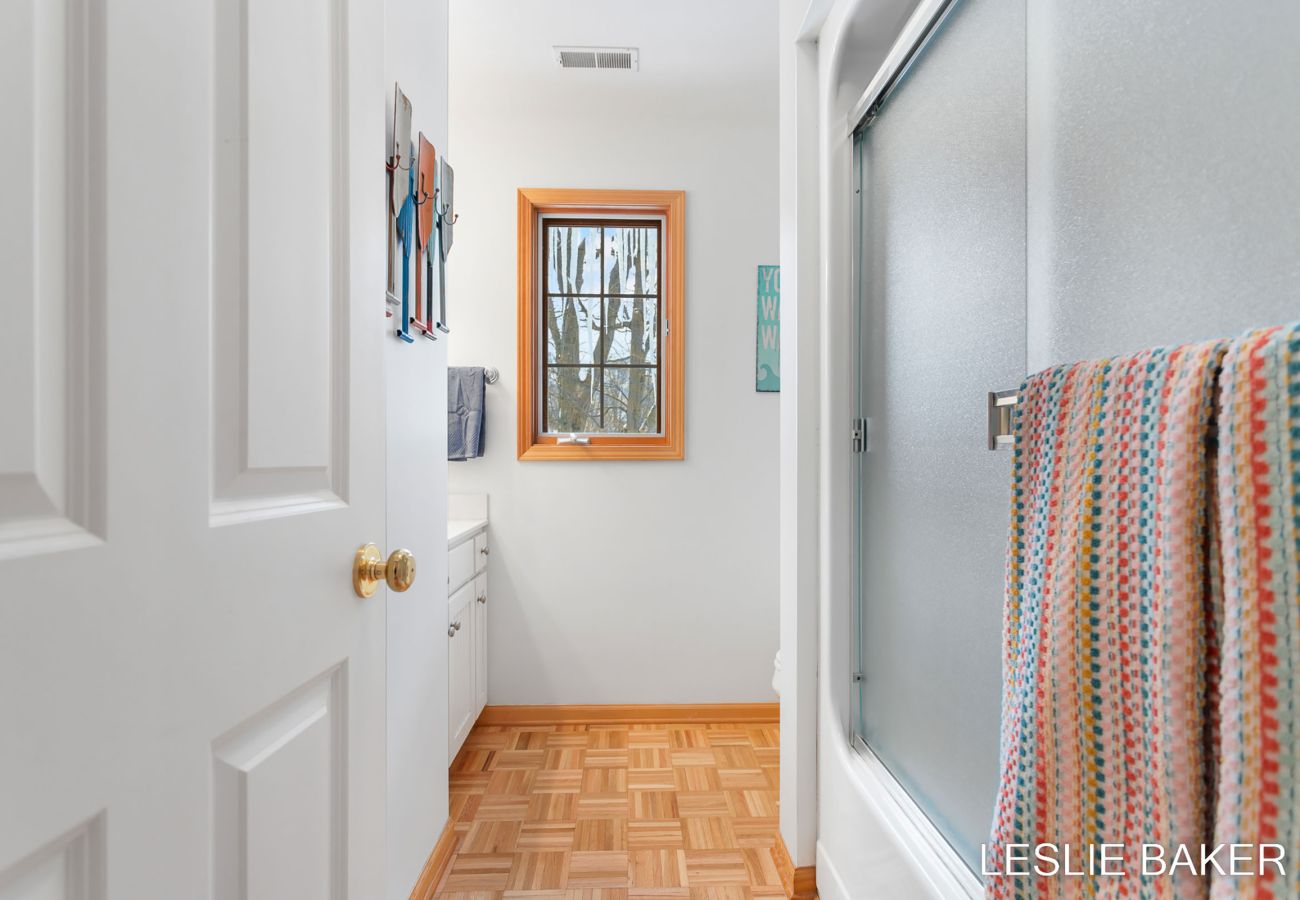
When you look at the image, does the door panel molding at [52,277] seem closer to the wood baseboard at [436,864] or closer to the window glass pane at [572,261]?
the wood baseboard at [436,864]

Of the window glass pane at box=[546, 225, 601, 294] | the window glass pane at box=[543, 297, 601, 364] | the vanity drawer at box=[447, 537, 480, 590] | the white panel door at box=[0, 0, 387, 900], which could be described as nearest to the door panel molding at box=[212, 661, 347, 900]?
the white panel door at box=[0, 0, 387, 900]

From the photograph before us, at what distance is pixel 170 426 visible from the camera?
0.49 metres

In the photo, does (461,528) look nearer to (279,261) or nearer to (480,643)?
(480,643)

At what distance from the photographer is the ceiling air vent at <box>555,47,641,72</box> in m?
2.26

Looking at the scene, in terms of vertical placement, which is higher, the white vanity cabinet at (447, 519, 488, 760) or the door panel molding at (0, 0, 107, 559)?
the door panel molding at (0, 0, 107, 559)

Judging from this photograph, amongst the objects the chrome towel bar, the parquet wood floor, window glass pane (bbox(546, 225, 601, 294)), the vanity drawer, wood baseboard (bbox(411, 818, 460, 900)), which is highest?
window glass pane (bbox(546, 225, 601, 294))

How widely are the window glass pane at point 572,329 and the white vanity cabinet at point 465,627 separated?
0.77 m

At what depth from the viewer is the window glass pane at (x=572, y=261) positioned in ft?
9.23

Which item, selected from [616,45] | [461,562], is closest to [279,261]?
[461,562]

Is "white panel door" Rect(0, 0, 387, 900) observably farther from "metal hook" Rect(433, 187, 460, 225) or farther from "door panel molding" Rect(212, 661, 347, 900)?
"metal hook" Rect(433, 187, 460, 225)

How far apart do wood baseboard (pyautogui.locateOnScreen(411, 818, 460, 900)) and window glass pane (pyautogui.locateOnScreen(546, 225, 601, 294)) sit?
6.53 feet

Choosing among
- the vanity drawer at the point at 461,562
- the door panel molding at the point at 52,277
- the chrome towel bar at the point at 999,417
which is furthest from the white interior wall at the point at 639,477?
the door panel molding at the point at 52,277

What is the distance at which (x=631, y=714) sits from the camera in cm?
272

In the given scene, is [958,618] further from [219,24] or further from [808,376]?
[219,24]
